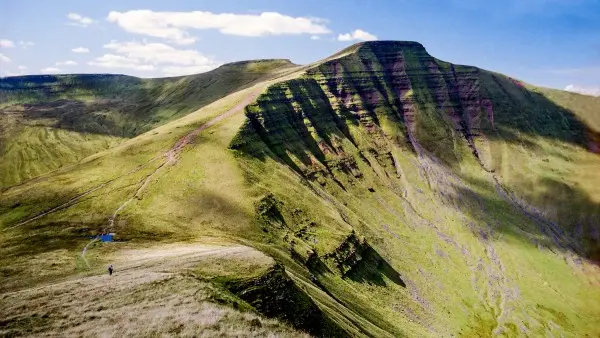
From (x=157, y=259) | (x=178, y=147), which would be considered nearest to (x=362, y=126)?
(x=178, y=147)

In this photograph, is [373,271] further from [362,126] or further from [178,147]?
[362,126]

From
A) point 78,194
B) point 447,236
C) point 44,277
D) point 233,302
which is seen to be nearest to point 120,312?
point 233,302

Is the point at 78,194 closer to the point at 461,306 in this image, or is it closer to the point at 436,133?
the point at 461,306

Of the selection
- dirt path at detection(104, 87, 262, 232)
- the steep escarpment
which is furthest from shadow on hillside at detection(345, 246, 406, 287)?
dirt path at detection(104, 87, 262, 232)

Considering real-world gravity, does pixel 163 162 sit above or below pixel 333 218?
above

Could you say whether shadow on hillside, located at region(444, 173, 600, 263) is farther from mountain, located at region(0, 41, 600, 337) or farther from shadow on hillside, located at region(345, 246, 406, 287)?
shadow on hillside, located at region(345, 246, 406, 287)

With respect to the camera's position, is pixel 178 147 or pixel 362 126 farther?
pixel 362 126

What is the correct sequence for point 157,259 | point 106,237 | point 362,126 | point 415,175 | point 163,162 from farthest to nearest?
point 362,126 < point 415,175 < point 163,162 < point 106,237 < point 157,259
